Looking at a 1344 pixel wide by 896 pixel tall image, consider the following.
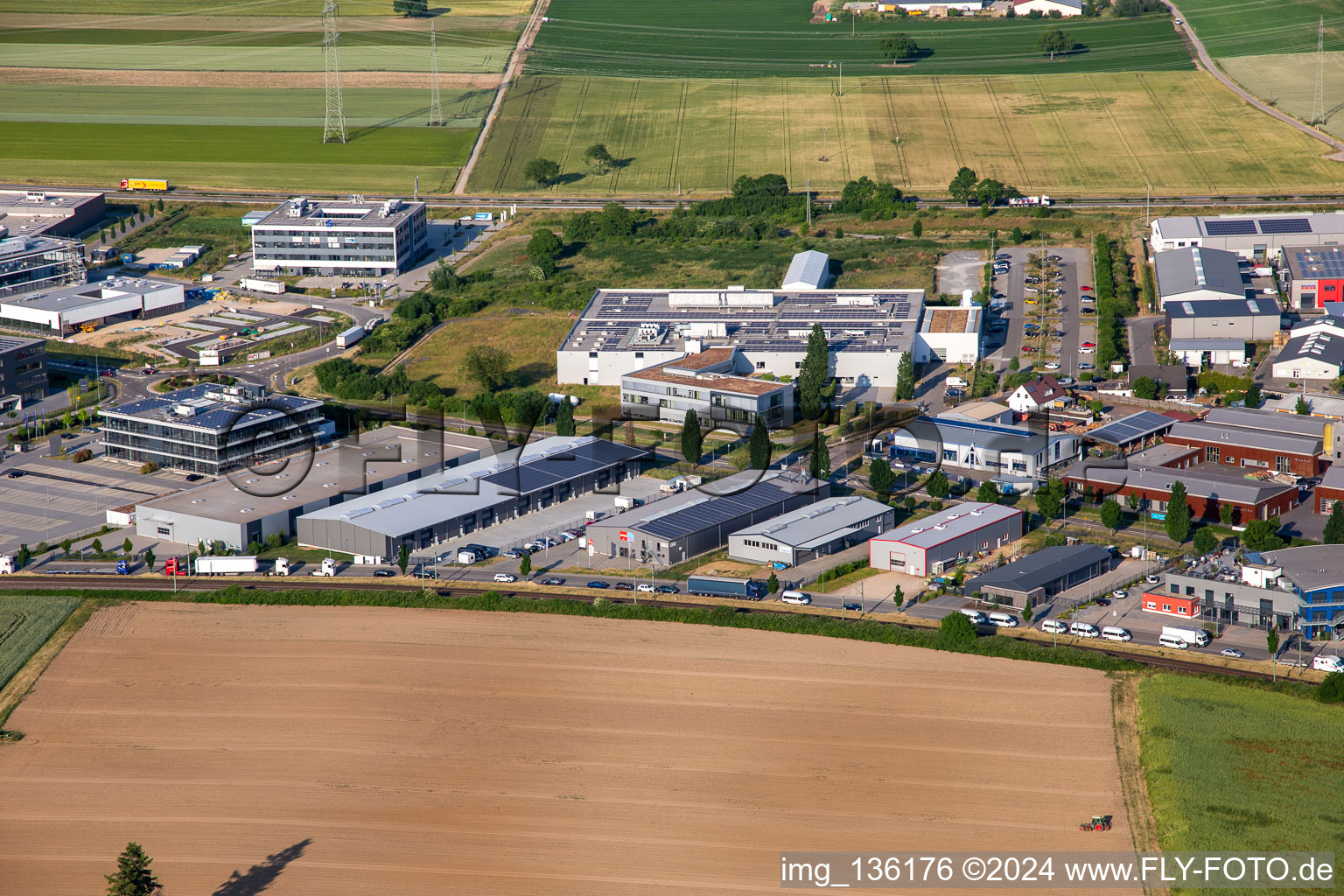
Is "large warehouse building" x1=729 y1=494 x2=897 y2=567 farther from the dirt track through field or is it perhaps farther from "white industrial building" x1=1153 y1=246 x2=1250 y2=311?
the dirt track through field

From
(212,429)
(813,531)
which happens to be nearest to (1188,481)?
(813,531)

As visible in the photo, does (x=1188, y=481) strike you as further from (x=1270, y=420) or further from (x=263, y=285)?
(x=263, y=285)

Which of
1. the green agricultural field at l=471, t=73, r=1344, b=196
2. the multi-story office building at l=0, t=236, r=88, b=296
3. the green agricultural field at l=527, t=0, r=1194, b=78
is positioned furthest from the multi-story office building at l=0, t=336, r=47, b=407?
the green agricultural field at l=527, t=0, r=1194, b=78

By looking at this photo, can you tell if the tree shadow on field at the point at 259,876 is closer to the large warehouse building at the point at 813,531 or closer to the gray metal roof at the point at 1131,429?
the large warehouse building at the point at 813,531

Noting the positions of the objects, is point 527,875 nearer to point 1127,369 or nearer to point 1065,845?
point 1065,845

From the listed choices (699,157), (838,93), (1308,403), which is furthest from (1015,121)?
(1308,403)

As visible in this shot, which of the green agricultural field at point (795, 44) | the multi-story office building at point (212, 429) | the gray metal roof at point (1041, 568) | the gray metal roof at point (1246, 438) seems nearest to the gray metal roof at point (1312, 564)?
the gray metal roof at point (1041, 568)
